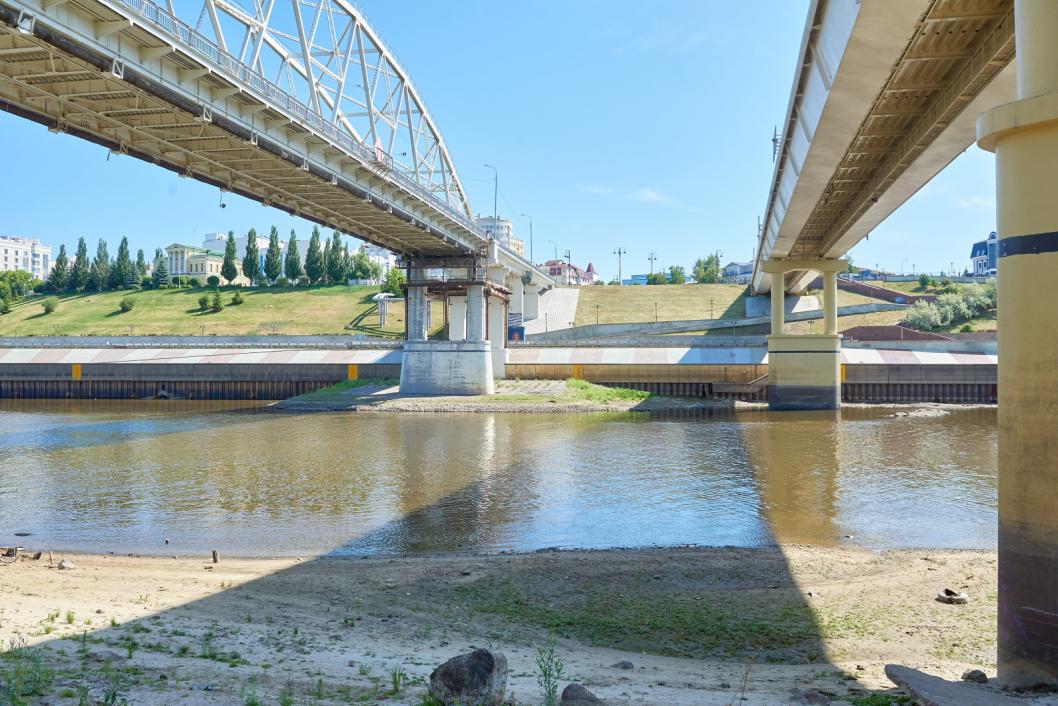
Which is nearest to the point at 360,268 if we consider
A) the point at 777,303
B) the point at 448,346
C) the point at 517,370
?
the point at 517,370

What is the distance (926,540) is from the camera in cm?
1634

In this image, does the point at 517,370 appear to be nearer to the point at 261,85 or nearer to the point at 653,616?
the point at 261,85

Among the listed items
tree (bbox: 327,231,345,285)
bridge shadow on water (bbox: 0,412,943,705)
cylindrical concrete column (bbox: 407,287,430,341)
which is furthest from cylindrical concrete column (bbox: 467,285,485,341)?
tree (bbox: 327,231,345,285)

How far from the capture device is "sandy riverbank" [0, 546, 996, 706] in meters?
7.64

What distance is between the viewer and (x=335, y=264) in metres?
130

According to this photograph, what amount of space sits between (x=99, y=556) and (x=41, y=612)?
5.91 metres

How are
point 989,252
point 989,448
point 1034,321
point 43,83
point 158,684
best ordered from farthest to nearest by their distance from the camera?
point 989,252 → point 989,448 → point 43,83 → point 1034,321 → point 158,684

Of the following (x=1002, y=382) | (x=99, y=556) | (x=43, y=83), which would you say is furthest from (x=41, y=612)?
(x=43, y=83)

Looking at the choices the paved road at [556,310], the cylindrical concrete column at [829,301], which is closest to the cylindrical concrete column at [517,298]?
the paved road at [556,310]

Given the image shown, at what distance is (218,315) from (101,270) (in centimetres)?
4863

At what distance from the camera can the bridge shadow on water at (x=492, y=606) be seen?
778 cm

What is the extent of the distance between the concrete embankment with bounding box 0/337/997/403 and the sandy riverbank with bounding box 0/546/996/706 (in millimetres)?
45615

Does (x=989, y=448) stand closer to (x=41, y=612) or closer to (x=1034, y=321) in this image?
(x=1034, y=321)

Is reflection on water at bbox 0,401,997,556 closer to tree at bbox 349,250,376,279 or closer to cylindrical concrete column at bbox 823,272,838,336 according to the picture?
cylindrical concrete column at bbox 823,272,838,336
